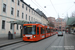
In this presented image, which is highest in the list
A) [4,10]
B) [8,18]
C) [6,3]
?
[6,3]

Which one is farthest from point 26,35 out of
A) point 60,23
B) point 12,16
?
point 60,23

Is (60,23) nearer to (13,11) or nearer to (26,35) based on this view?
(13,11)

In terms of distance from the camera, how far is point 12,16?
25.5m

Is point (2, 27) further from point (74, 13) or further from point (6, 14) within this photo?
point (74, 13)

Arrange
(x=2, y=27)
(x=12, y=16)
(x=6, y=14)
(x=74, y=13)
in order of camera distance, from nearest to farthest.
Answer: (x=2, y=27), (x=6, y=14), (x=12, y=16), (x=74, y=13)

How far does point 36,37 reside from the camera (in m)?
14.7

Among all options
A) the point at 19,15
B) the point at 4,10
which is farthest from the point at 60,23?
the point at 4,10

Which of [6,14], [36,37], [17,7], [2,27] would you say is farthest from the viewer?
[17,7]

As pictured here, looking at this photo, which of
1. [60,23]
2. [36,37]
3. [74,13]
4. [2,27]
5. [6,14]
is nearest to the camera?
[36,37]

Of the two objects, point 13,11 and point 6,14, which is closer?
point 6,14

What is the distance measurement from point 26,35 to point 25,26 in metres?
1.54

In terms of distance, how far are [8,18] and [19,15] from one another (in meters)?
6.53

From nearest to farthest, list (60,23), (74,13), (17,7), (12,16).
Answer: (12,16) → (17,7) → (74,13) → (60,23)

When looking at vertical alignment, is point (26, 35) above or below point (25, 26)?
below
